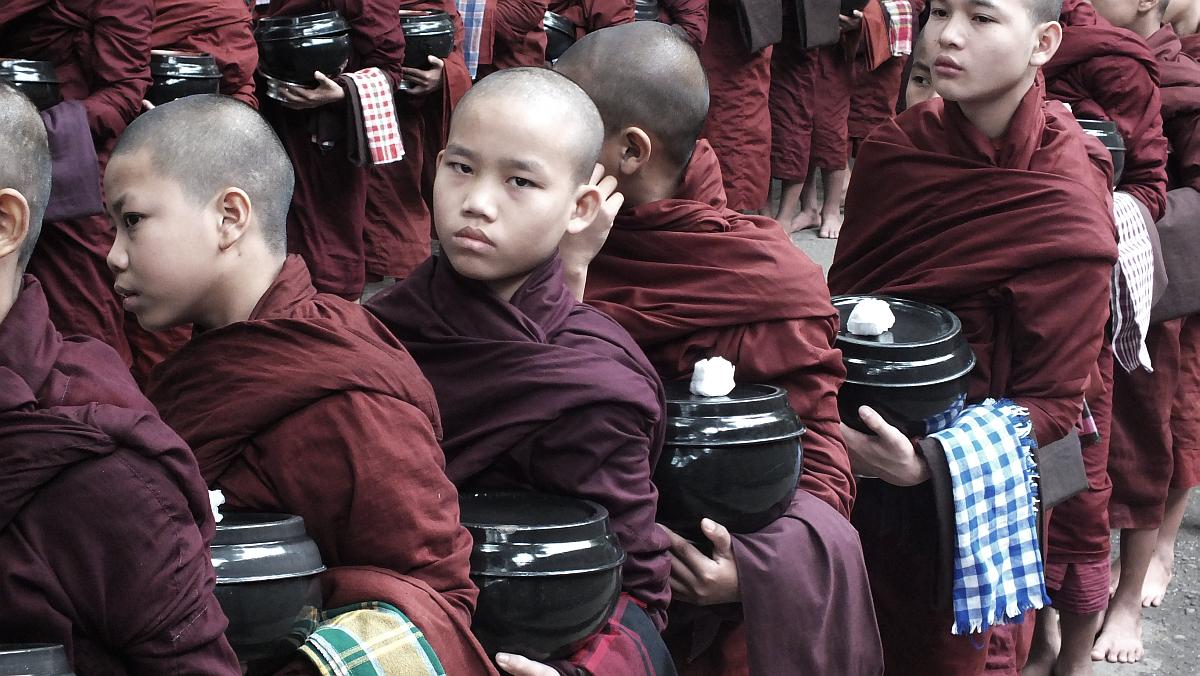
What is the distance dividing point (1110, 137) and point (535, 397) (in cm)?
235

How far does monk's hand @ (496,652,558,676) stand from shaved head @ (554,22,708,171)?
1035mm

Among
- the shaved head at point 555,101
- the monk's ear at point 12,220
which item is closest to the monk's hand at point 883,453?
the shaved head at point 555,101

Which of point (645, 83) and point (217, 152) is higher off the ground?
point (217, 152)

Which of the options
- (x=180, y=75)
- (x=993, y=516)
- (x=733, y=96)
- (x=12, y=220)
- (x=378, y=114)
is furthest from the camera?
(x=733, y=96)

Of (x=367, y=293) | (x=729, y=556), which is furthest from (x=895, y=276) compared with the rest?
(x=367, y=293)

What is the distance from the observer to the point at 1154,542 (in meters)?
4.73

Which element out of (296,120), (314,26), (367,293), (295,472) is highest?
(295,472)

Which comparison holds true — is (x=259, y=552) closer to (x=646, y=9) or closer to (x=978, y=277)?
(x=978, y=277)

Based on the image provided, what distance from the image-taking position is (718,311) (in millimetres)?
2648

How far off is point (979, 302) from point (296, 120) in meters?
2.91

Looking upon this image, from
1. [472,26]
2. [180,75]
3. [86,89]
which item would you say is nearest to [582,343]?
[86,89]

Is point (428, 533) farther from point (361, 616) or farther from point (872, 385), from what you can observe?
point (872, 385)

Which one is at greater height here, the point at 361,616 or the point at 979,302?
the point at 361,616

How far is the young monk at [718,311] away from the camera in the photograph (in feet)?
8.47
